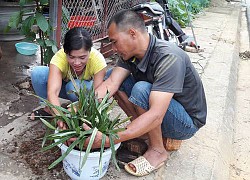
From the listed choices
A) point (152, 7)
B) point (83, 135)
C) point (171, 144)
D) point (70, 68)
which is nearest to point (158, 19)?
point (152, 7)

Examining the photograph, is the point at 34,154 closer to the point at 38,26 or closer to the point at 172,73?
the point at 172,73

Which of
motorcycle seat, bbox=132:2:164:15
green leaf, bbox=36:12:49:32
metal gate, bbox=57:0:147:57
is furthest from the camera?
motorcycle seat, bbox=132:2:164:15

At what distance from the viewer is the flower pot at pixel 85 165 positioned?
74.5 inches

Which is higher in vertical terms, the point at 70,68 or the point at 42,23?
the point at 42,23

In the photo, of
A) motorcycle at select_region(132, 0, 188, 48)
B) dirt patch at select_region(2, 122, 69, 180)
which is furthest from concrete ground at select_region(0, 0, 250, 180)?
motorcycle at select_region(132, 0, 188, 48)

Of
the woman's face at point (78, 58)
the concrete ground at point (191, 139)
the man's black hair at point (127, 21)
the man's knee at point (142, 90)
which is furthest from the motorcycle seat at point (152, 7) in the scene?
the man's knee at point (142, 90)

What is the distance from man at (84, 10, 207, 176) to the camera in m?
2.06

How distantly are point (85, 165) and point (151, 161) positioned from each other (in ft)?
1.83

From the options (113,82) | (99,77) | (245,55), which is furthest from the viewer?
(245,55)

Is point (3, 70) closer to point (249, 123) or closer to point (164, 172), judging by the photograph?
point (164, 172)

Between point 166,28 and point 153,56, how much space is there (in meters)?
3.11

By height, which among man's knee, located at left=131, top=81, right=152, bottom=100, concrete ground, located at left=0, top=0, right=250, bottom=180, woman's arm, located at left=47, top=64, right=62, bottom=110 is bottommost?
concrete ground, located at left=0, top=0, right=250, bottom=180

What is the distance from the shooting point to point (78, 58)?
235 centimetres

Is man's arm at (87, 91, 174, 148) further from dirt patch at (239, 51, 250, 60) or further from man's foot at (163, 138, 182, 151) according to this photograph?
dirt patch at (239, 51, 250, 60)
